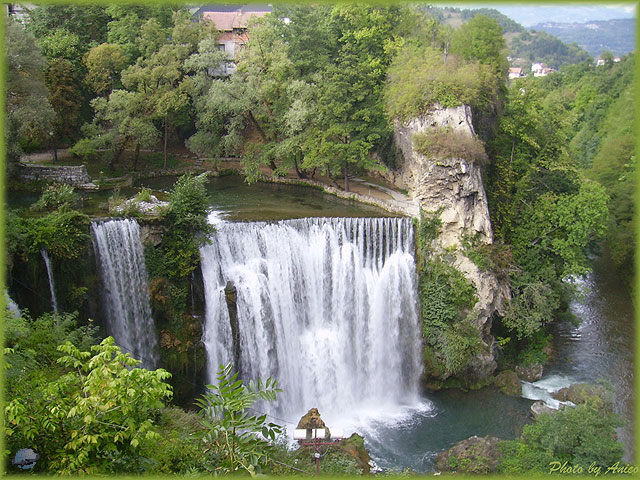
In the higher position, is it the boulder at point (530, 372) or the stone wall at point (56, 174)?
the stone wall at point (56, 174)

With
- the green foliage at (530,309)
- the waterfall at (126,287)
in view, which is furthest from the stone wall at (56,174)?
the green foliage at (530,309)

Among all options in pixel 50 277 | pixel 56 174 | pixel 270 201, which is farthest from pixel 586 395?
pixel 56 174

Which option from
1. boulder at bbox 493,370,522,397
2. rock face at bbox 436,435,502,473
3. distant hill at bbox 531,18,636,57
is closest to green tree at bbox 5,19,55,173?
rock face at bbox 436,435,502,473

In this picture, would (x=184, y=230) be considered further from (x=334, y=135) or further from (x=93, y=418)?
(x=93, y=418)

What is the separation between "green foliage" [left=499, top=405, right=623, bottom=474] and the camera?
13.7 metres

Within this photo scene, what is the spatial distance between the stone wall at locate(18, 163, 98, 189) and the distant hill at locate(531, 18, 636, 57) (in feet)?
309

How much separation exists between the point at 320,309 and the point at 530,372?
7.87 metres

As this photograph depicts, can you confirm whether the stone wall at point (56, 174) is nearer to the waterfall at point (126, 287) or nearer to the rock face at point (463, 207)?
the waterfall at point (126, 287)

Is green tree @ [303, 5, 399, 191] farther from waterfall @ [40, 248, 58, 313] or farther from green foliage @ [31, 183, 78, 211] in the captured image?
waterfall @ [40, 248, 58, 313]

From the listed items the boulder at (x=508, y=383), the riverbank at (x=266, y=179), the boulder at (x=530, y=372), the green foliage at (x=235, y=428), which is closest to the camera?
the green foliage at (x=235, y=428)

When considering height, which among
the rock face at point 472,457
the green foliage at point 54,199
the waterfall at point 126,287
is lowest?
the rock face at point 472,457

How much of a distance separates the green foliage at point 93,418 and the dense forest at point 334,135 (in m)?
5.64

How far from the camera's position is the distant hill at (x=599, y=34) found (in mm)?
99438

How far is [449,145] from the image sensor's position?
20.6 meters
